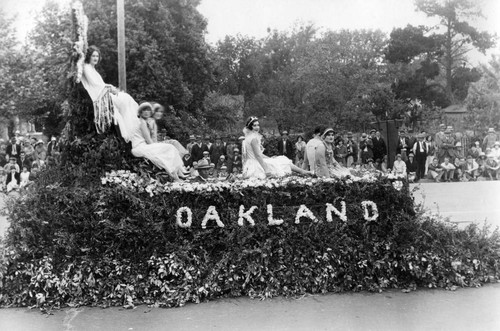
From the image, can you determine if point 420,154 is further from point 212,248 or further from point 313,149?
point 212,248

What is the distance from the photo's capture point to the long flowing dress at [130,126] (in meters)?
6.61

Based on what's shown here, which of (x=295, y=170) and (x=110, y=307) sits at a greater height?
(x=295, y=170)

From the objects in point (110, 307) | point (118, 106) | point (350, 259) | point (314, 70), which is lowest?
point (110, 307)

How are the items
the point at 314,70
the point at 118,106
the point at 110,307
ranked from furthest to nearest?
the point at 314,70
the point at 118,106
the point at 110,307

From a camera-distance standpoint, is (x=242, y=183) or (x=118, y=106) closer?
(x=242, y=183)

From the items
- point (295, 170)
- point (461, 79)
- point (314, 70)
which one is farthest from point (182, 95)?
point (461, 79)

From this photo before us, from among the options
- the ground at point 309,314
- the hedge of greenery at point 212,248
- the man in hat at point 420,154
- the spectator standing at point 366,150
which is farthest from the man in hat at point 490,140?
the ground at point 309,314

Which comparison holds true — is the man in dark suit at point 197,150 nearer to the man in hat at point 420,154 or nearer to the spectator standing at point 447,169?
the man in hat at point 420,154

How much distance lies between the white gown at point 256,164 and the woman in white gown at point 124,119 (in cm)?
122

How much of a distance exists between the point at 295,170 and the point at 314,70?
24.8 m

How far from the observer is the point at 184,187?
6.20 metres

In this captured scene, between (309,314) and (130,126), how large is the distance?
325 cm

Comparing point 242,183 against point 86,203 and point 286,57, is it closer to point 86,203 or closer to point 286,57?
point 86,203

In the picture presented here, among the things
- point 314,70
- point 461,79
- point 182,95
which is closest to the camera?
point 182,95
